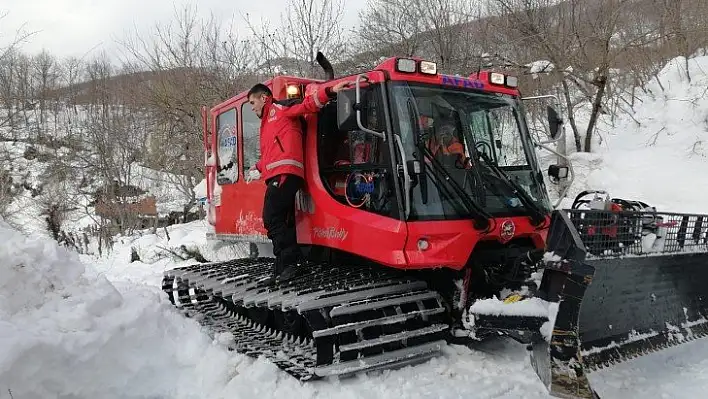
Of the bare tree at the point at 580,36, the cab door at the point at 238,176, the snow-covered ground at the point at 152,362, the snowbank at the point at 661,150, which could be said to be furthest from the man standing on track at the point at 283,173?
the bare tree at the point at 580,36

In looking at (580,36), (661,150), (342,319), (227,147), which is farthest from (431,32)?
(342,319)

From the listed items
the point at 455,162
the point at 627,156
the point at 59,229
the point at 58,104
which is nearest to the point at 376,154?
the point at 455,162

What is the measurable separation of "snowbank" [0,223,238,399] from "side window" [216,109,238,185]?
199cm

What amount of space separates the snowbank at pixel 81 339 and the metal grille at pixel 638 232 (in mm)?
2640

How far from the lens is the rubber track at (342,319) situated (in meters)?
3.87

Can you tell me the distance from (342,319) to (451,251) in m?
0.94

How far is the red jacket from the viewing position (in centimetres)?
465

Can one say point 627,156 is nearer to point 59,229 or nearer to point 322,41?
point 322,41

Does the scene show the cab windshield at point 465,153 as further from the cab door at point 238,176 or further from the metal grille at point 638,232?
the cab door at point 238,176

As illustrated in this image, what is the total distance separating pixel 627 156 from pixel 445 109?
9.37 meters

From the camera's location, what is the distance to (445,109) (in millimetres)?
4484

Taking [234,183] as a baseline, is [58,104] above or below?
above

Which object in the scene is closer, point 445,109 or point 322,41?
point 445,109

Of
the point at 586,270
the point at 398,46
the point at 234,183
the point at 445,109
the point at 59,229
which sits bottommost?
the point at 59,229
